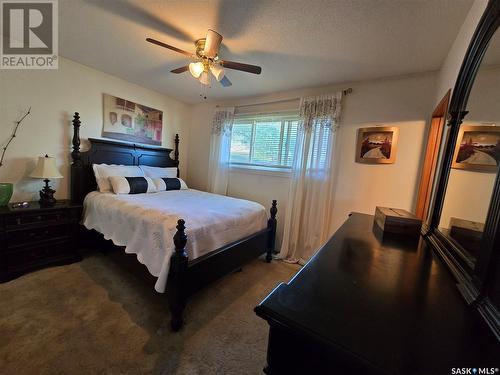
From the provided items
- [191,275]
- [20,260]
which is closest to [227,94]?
[191,275]

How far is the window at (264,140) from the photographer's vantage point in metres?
3.17

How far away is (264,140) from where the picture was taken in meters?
3.39

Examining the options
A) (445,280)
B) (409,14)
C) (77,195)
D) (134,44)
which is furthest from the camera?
(77,195)

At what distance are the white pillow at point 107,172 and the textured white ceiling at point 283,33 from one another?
129 centimetres

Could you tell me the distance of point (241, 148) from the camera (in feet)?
11.9

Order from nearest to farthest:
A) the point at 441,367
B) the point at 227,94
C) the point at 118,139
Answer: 1. the point at 441,367
2. the point at 118,139
3. the point at 227,94

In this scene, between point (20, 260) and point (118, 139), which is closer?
point (20, 260)

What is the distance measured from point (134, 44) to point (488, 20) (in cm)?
259

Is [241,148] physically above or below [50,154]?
above

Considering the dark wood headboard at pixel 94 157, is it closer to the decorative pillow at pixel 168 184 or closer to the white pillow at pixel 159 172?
the white pillow at pixel 159 172

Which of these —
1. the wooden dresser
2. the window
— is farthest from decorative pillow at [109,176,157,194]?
the wooden dresser

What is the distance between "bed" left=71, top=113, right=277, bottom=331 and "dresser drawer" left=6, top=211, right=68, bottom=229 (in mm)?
263

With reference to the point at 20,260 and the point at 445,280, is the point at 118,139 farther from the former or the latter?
the point at 445,280

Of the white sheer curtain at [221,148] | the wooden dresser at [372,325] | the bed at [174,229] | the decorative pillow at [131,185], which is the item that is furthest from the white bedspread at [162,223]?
the wooden dresser at [372,325]
